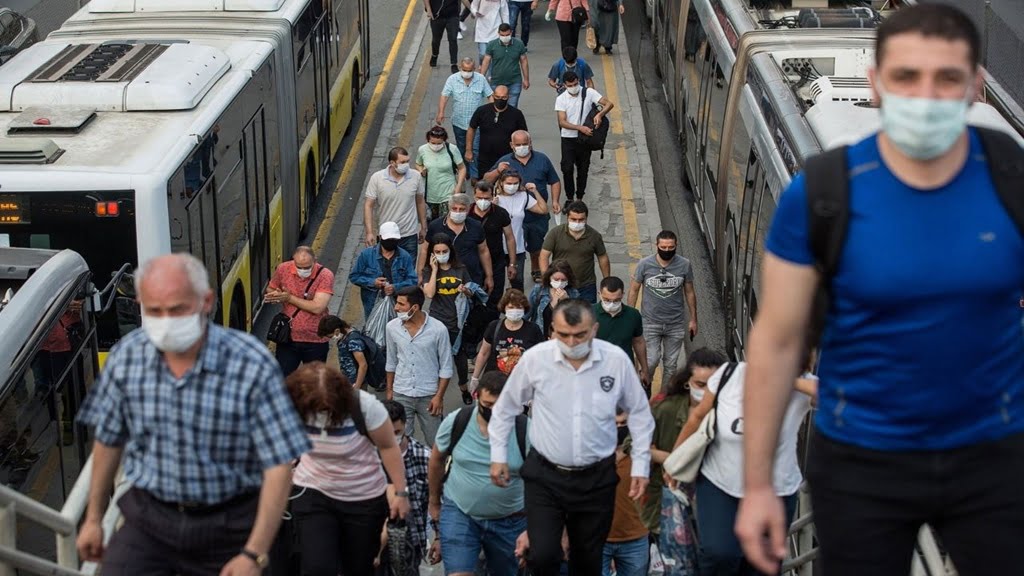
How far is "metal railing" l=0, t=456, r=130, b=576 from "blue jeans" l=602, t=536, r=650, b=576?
3.21 meters

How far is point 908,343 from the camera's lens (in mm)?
3818

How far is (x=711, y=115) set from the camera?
681 inches

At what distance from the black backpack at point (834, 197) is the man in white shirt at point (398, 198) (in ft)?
39.7

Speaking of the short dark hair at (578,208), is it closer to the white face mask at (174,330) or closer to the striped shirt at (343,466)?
the striped shirt at (343,466)

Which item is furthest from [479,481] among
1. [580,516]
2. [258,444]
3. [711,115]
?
[711,115]

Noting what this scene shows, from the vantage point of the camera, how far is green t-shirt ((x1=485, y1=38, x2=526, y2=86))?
2070 cm

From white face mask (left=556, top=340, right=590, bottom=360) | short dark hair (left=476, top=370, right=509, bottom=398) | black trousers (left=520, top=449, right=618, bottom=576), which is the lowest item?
black trousers (left=520, top=449, right=618, bottom=576)

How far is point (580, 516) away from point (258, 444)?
3167mm

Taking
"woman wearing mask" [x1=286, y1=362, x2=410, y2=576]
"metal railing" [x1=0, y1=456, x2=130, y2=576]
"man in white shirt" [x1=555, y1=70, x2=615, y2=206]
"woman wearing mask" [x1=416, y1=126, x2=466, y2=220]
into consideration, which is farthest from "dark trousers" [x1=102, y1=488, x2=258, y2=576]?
"man in white shirt" [x1=555, y1=70, x2=615, y2=206]

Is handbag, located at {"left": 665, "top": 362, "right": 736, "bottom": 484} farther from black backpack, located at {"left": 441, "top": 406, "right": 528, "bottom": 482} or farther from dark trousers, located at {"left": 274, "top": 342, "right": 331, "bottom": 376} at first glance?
dark trousers, located at {"left": 274, "top": 342, "right": 331, "bottom": 376}

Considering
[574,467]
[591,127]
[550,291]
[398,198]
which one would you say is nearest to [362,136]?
[591,127]

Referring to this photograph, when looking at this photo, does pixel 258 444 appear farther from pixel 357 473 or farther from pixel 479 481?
pixel 479 481

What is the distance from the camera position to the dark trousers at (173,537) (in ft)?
18.0

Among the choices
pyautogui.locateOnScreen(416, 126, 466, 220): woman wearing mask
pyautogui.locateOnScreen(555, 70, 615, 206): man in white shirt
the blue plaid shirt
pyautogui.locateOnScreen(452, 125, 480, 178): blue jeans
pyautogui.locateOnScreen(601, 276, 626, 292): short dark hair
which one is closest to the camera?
the blue plaid shirt
